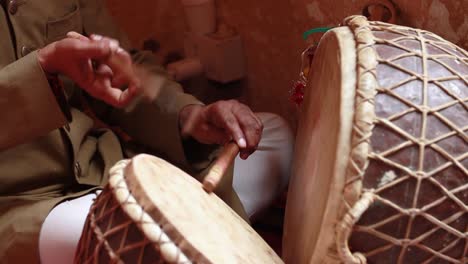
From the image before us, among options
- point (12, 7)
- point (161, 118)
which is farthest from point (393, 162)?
point (12, 7)

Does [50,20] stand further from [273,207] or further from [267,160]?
[273,207]

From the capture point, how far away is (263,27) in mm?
1898

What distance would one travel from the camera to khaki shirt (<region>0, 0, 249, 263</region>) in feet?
3.46

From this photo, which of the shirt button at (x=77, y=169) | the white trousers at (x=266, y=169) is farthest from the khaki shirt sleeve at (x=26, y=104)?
the white trousers at (x=266, y=169)

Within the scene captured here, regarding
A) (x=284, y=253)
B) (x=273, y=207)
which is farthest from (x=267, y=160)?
(x=284, y=253)

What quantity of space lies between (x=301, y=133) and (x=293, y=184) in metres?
0.11

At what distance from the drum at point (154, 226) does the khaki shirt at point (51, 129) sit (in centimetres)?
32

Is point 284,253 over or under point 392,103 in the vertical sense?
under

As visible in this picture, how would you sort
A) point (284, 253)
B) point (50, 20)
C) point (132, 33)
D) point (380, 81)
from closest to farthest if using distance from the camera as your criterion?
point (380, 81)
point (284, 253)
point (50, 20)
point (132, 33)

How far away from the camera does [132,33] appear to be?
205 cm

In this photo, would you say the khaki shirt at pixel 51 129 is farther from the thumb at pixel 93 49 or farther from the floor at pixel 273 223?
the floor at pixel 273 223

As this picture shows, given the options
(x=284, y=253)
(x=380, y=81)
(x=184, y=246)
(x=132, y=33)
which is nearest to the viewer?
(x=184, y=246)

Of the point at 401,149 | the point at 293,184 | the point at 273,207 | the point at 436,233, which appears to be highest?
the point at 401,149

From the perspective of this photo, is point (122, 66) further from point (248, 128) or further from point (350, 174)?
point (350, 174)
